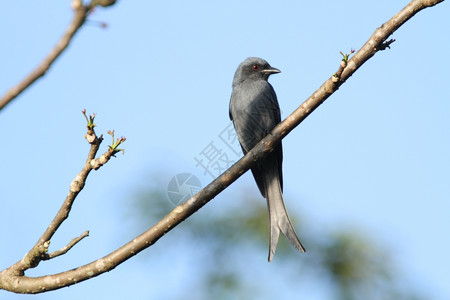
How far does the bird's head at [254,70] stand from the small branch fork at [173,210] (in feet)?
8.96

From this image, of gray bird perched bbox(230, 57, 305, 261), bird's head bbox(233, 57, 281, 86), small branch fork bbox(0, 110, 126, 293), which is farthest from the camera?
bird's head bbox(233, 57, 281, 86)

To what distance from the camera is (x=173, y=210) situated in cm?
330

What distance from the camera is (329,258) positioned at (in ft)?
19.1

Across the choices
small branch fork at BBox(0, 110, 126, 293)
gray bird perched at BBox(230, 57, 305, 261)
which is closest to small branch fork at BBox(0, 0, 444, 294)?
small branch fork at BBox(0, 110, 126, 293)

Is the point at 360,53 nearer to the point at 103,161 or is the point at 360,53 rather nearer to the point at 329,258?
the point at 103,161

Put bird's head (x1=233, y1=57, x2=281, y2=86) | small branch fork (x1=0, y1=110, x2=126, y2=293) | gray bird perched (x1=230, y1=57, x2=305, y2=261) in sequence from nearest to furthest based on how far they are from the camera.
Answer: small branch fork (x1=0, y1=110, x2=126, y2=293)
gray bird perched (x1=230, y1=57, x2=305, y2=261)
bird's head (x1=233, y1=57, x2=281, y2=86)

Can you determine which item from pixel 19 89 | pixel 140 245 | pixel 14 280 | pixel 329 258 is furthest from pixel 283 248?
pixel 19 89

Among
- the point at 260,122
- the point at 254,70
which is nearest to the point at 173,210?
the point at 260,122

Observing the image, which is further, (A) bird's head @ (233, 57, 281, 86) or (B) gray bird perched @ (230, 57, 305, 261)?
(A) bird's head @ (233, 57, 281, 86)

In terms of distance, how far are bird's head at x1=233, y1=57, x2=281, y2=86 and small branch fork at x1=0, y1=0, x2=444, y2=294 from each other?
8.96 ft

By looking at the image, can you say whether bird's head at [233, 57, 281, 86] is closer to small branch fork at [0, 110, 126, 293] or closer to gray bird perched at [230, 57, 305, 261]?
gray bird perched at [230, 57, 305, 261]

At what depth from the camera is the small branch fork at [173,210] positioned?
2844 millimetres

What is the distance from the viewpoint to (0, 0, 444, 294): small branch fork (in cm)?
284

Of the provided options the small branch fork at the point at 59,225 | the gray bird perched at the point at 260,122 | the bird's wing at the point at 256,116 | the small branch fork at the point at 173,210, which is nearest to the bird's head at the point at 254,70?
the gray bird perched at the point at 260,122
